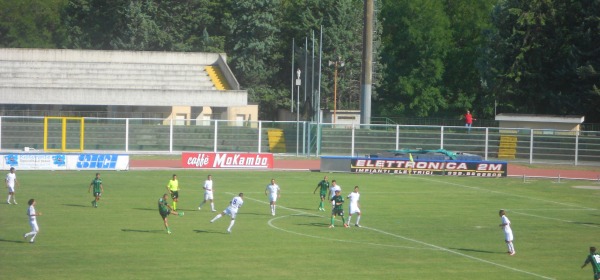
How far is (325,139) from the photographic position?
68062mm

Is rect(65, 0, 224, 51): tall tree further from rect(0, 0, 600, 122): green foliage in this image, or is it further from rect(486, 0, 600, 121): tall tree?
rect(486, 0, 600, 121): tall tree

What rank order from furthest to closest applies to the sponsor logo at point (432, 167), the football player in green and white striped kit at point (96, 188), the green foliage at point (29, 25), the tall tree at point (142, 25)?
the green foliage at point (29, 25) < the tall tree at point (142, 25) < the sponsor logo at point (432, 167) < the football player in green and white striped kit at point (96, 188)

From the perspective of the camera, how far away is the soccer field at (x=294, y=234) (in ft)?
93.1

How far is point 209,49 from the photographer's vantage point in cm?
9675

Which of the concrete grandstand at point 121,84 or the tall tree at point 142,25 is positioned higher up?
the tall tree at point 142,25

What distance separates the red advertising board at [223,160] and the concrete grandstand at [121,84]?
1226 centimetres

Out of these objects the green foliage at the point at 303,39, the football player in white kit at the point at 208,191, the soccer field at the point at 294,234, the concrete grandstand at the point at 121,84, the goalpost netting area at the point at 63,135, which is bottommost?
the soccer field at the point at 294,234

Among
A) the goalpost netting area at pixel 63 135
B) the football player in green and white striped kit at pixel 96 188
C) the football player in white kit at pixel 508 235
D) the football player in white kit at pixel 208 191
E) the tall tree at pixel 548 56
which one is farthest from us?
the tall tree at pixel 548 56

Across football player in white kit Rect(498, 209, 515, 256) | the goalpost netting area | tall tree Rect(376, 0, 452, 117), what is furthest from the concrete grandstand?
football player in white kit Rect(498, 209, 515, 256)

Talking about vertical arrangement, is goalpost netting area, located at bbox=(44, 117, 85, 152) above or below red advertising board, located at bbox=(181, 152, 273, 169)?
above

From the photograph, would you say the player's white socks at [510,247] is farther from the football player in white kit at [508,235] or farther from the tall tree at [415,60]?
the tall tree at [415,60]

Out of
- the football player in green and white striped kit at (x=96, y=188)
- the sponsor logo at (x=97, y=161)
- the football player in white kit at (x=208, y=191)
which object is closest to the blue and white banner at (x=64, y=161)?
the sponsor logo at (x=97, y=161)

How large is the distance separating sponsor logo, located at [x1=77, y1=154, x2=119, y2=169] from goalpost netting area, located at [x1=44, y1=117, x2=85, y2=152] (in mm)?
5669

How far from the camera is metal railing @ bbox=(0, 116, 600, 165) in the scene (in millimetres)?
63281
